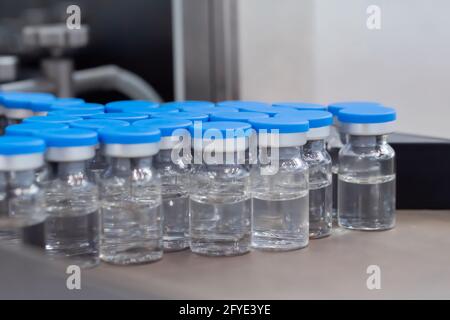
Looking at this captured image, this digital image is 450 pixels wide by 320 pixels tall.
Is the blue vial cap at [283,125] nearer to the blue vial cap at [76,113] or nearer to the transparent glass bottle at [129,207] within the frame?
the transparent glass bottle at [129,207]

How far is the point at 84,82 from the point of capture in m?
2.19

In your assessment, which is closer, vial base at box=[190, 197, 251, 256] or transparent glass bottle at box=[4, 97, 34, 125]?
vial base at box=[190, 197, 251, 256]

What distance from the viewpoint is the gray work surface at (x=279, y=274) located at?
98 cm

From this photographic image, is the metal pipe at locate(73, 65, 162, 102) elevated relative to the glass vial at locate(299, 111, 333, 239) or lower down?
elevated

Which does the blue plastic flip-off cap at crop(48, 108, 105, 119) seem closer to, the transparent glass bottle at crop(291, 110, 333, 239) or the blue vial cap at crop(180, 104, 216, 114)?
the blue vial cap at crop(180, 104, 216, 114)

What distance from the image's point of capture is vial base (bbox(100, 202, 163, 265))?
116cm

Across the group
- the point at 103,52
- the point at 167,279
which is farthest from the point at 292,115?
the point at 103,52

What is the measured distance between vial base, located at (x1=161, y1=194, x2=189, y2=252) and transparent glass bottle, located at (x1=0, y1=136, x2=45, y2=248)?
0.66 feet

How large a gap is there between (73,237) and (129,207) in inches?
3.6

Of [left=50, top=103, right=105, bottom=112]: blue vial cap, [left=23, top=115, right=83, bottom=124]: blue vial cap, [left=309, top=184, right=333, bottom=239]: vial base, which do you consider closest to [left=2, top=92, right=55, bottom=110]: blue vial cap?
[left=50, top=103, right=105, bottom=112]: blue vial cap

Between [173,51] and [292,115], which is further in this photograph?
[173,51]

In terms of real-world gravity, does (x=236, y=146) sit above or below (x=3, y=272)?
above

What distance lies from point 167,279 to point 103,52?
1319 mm
